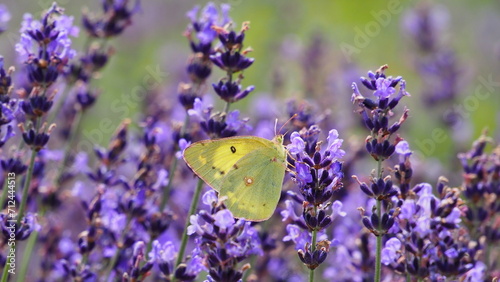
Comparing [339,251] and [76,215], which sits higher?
[76,215]

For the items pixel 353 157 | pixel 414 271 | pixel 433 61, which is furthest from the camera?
pixel 433 61

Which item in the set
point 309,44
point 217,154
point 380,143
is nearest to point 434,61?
point 309,44

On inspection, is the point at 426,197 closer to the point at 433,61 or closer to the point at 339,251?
the point at 339,251

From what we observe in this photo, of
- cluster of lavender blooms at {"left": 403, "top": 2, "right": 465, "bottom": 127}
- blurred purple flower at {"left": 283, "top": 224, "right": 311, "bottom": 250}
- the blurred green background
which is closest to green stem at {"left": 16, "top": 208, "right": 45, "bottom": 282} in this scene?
blurred purple flower at {"left": 283, "top": 224, "right": 311, "bottom": 250}

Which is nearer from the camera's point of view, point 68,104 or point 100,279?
point 100,279

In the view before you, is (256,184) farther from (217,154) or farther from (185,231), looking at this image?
(185,231)

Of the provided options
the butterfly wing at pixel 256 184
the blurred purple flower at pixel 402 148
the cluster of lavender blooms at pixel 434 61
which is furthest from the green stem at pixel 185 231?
the cluster of lavender blooms at pixel 434 61

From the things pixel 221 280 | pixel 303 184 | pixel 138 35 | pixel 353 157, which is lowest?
pixel 221 280

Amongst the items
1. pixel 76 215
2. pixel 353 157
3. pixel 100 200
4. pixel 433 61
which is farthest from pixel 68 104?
pixel 433 61
